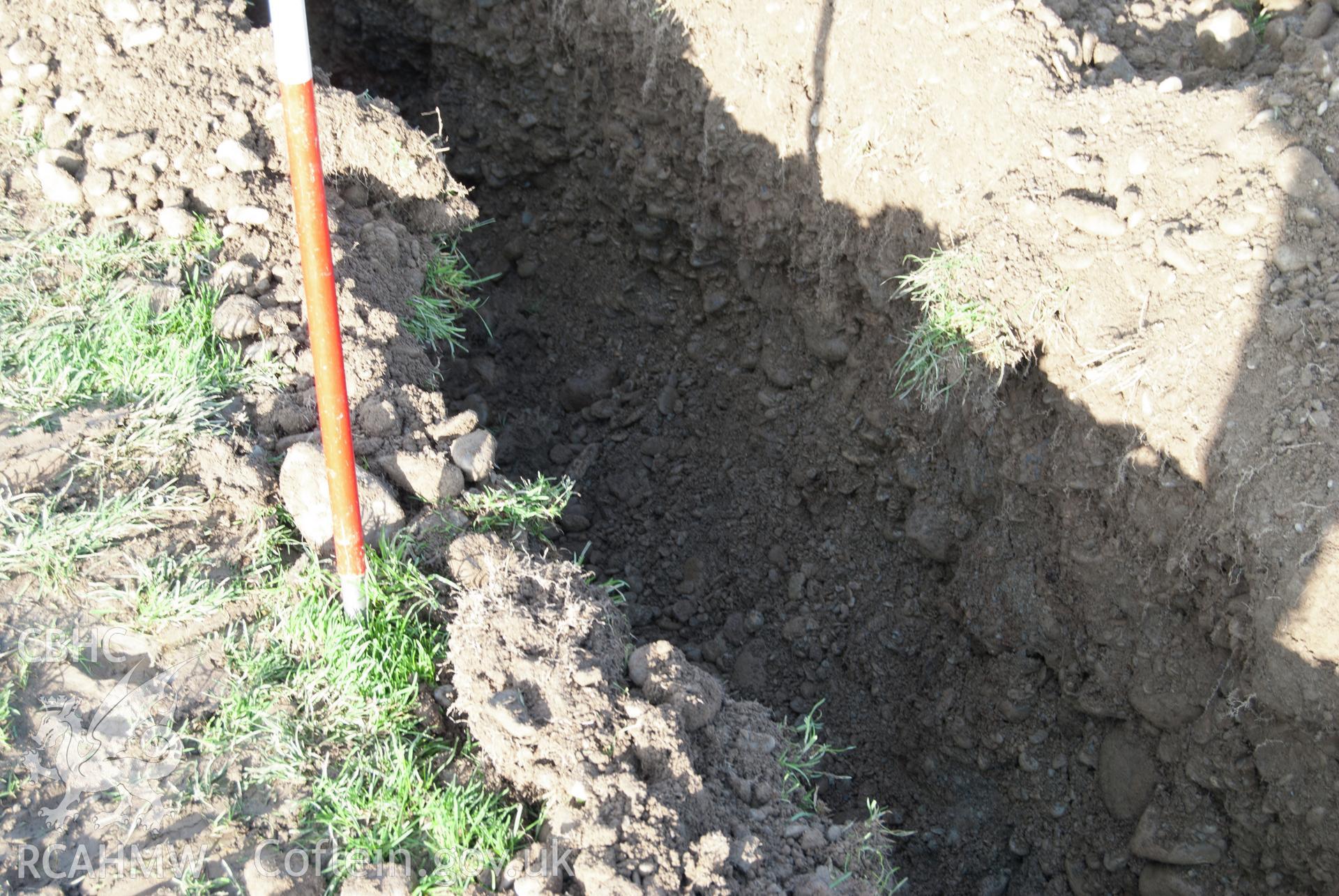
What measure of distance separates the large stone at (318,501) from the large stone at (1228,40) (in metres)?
3.04

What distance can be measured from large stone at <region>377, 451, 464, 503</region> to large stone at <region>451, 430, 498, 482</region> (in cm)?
6

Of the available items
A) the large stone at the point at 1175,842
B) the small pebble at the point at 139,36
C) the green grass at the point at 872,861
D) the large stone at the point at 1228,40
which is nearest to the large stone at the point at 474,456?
the green grass at the point at 872,861

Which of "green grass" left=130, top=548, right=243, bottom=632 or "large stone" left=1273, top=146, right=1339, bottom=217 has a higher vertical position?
"large stone" left=1273, top=146, right=1339, bottom=217

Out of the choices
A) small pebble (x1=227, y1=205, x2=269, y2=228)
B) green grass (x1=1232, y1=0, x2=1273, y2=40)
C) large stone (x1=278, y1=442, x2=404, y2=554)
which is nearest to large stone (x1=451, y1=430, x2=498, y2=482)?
large stone (x1=278, y1=442, x2=404, y2=554)

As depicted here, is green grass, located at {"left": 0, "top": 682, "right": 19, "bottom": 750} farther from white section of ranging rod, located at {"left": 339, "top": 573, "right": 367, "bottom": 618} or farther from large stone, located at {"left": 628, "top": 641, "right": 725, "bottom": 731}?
large stone, located at {"left": 628, "top": 641, "right": 725, "bottom": 731}

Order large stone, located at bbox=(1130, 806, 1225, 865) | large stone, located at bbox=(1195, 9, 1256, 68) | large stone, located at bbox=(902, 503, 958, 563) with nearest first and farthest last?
large stone, located at bbox=(1130, 806, 1225, 865), large stone, located at bbox=(1195, 9, 1256, 68), large stone, located at bbox=(902, 503, 958, 563)

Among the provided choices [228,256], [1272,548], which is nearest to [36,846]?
[228,256]

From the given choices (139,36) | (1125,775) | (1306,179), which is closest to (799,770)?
(1125,775)

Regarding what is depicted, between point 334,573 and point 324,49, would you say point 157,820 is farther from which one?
point 324,49

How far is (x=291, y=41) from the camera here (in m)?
1.80

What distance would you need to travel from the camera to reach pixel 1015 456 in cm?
316

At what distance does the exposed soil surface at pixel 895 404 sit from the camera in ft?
8.54

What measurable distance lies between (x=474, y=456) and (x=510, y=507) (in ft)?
0.58

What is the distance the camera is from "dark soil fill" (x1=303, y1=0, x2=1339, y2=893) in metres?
2.76
